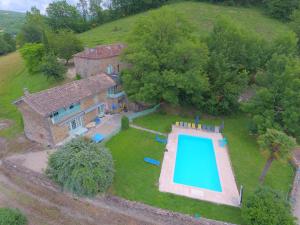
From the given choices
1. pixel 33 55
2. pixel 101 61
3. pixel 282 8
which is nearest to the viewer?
pixel 101 61

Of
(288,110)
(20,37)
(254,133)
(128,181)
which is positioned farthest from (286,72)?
(20,37)

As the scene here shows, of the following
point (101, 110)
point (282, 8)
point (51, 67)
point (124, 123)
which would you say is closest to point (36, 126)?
point (101, 110)

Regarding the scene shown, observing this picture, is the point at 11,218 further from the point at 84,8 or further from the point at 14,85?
the point at 84,8

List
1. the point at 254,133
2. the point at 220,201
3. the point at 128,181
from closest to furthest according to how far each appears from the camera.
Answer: the point at 220,201
the point at 128,181
the point at 254,133

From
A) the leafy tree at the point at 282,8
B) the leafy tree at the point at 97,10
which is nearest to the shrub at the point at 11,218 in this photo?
the leafy tree at the point at 282,8

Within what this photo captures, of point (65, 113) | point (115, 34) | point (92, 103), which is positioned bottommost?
point (92, 103)

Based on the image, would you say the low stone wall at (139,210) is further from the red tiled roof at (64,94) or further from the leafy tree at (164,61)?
the leafy tree at (164,61)

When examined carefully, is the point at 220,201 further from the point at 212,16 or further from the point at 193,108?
the point at 212,16
